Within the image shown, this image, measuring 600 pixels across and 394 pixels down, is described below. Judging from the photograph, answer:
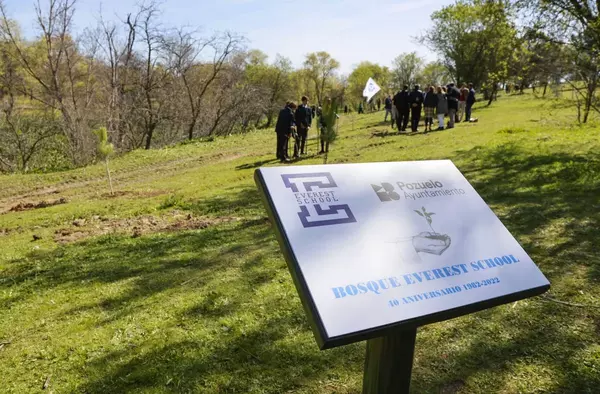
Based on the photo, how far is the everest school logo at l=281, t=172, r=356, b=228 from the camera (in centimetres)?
206

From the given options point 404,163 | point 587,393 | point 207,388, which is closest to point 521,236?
point 587,393

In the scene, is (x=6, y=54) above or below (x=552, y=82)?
above

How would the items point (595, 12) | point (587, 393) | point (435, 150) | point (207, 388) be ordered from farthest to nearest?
point (435, 150) < point (595, 12) < point (207, 388) < point (587, 393)

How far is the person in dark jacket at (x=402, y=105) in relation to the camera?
56.5 ft

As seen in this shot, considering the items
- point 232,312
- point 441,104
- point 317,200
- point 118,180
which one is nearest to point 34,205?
point 118,180

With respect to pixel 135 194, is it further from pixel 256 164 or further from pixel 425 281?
pixel 425 281

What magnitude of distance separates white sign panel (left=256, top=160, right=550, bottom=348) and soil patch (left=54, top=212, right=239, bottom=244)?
18.4 feet

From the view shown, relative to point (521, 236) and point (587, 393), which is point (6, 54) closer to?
point (521, 236)

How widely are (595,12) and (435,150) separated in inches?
189

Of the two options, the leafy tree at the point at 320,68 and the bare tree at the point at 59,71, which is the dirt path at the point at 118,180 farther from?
the leafy tree at the point at 320,68

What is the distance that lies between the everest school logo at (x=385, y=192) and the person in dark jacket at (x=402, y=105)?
15.5 meters

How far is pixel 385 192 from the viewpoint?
7.87 feet

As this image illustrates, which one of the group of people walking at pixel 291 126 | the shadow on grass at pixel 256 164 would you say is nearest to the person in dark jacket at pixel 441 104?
the group of people walking at pixel 291 126

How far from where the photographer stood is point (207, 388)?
3.19 metres
